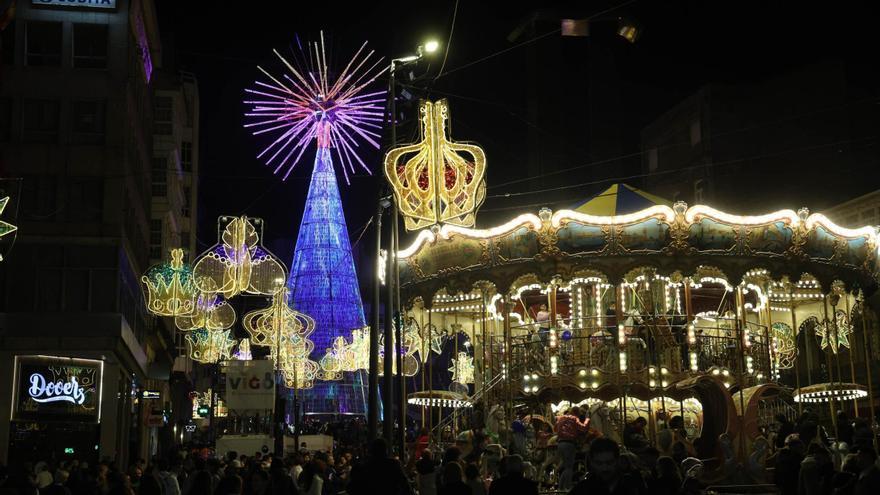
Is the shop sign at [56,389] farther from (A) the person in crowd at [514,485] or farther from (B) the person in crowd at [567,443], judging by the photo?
(A) the person in crowd at [514,485]

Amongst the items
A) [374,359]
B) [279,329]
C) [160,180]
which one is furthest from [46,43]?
[374,359]

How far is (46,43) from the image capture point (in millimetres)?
34594

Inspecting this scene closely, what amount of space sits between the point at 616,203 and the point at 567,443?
8.32m

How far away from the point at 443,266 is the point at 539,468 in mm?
5746

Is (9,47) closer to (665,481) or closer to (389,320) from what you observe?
(389,320)

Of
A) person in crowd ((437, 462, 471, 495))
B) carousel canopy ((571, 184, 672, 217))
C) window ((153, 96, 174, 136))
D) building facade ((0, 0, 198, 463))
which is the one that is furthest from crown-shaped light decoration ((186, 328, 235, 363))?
person in crowd ((437, 462, 471, 495))

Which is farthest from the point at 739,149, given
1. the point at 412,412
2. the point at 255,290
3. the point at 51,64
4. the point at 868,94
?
the point at 412,412

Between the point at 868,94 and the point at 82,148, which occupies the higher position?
the point at 868,94

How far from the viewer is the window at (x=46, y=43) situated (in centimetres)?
3447

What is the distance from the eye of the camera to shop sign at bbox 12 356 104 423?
3247cm

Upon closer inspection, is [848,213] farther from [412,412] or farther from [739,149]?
[412,412]

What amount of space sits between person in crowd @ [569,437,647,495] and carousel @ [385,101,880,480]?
41.5 feet

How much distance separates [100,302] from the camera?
33.3m

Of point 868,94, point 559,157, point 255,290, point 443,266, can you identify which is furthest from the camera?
point 559,157
